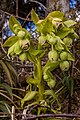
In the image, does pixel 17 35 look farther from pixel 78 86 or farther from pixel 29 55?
pixel 78 86

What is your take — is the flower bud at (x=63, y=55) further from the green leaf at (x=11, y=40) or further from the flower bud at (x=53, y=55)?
the green leaf at (x=11, y=40)

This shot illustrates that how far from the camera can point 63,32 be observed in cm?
82

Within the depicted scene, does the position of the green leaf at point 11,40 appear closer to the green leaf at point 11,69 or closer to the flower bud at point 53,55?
the flower bud at point 53,55

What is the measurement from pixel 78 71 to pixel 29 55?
36cm

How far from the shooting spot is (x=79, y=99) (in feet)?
3.76

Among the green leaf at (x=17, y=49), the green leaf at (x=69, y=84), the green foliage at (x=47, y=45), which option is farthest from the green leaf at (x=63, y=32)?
the green leaf at (x=69, y=84)

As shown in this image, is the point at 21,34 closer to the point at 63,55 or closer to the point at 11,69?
the point at 63,55

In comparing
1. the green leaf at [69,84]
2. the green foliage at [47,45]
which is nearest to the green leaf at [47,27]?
the green foliage at [47,45]

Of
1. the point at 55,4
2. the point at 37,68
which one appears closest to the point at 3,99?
the point at 37,68

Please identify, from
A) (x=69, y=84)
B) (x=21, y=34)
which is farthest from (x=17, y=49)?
(x=69, y=84)

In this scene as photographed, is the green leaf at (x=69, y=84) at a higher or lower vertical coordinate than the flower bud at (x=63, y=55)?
lower

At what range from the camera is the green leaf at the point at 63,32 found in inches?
32.1

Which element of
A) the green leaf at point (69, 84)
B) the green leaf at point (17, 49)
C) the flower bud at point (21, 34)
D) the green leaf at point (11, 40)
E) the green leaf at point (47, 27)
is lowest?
the green leaf at point (69, 84)

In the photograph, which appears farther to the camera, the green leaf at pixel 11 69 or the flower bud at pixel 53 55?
the green leaf at pixel 11 69
